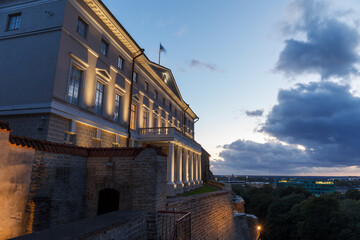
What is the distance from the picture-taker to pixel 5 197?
283 inches

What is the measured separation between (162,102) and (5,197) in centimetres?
2452

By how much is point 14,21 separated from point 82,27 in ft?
14.0

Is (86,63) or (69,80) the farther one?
(86,63)

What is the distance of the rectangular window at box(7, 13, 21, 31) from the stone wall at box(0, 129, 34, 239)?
11123mm

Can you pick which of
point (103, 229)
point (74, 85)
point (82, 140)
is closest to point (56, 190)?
point (103, 229)

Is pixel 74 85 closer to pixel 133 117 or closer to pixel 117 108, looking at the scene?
pixel 117 108

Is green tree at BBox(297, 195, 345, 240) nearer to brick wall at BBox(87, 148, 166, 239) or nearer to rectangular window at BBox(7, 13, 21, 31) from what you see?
brick wall at BBox(87, 148, 166, 239)

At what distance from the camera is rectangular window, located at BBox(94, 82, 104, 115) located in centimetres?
1705

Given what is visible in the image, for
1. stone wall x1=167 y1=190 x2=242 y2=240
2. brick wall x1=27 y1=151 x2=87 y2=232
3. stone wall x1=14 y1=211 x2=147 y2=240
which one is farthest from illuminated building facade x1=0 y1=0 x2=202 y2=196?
stone wall x1=14 y1=211 x2=147 y2=240

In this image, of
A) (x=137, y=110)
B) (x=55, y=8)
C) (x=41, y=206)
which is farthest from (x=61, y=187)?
(x=137, y=110)

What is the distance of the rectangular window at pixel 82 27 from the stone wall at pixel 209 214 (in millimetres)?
12423

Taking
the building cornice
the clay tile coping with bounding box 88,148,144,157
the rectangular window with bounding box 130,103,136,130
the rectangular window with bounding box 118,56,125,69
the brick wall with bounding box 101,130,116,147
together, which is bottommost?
the clay tile coping with bounding box 88,148,144,157

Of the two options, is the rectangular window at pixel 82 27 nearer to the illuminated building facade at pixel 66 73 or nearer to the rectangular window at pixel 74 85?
the illuminated building facade at pixel 66 73

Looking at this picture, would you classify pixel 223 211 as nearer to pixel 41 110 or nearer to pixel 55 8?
pixel 41 110
